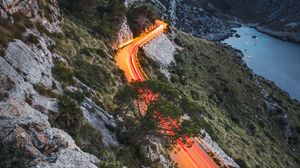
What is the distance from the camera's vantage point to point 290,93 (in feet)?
361

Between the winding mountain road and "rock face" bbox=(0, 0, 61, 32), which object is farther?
the winding mountain road

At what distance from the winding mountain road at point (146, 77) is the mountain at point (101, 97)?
4.46 ft

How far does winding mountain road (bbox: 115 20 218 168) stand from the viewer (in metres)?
33.5

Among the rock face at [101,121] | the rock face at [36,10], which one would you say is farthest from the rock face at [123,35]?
the rock face at [101,121]

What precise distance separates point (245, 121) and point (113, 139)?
1687 inches

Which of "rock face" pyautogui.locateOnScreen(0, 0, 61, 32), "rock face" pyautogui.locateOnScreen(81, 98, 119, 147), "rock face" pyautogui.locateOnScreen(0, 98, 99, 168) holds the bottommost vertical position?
"rock face" pyautogui.locateOnScreen(81, 98, 119, 147)

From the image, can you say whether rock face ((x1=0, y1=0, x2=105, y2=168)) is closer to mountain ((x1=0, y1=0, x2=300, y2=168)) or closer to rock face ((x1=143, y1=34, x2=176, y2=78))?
mountain ((x1=0, y1=0, x2=300, y2=168))

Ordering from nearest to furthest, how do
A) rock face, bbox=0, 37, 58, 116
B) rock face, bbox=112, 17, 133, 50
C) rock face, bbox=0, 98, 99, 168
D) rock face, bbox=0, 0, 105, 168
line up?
1. rock face, bbox=0, 98, 99, 168
2. rock face, bbox=0, 0, 105, 168
3. rock face, bbox=0, 37, 58, 116
4. rock face, bbox=112, 17, 133, 50

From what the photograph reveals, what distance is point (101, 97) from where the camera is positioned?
30.7m

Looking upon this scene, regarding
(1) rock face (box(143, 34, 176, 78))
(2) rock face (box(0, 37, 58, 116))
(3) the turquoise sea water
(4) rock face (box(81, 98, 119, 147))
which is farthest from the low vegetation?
(3) the turquoise sea water

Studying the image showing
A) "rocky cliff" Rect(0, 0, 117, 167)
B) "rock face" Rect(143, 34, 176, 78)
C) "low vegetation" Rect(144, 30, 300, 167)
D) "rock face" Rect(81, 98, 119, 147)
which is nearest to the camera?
"rocky cliff" Rect(0, 0, 117, 167)

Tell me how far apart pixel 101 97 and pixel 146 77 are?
826 inches

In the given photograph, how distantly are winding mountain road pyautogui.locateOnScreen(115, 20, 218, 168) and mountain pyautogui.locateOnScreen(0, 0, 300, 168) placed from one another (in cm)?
136

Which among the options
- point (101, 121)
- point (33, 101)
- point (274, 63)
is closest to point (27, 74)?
point (33, 101)
